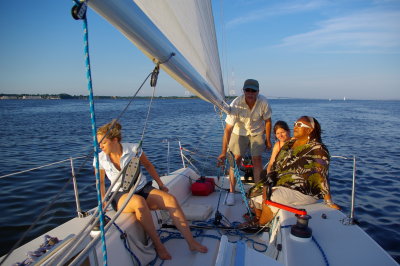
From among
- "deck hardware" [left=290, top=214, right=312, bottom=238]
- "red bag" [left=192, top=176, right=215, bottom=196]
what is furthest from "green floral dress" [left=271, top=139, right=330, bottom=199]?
"red bag" [left=192, top=176, right=215, bottom=196]

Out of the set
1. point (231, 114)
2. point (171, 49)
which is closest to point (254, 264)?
point (171, 49)

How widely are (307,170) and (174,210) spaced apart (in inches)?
58.4

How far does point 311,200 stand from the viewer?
300cm

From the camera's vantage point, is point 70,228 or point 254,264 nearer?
point 254,264

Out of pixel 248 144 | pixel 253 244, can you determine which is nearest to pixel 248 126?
pixel 248 144

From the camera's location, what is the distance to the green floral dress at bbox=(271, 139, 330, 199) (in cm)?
282

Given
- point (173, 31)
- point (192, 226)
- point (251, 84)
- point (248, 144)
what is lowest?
point (192, 226)

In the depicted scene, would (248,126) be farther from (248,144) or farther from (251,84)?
(251,84)

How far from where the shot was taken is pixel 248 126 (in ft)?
14.5

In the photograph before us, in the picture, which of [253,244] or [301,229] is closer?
[301,229]

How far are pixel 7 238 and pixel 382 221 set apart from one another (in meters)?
7.25

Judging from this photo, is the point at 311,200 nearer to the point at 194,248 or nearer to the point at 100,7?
the point at 194,248

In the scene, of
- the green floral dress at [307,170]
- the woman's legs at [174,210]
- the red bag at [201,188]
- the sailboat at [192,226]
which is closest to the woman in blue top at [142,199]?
the woman's legs at [174,210]

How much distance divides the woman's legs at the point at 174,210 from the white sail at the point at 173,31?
1.18m
